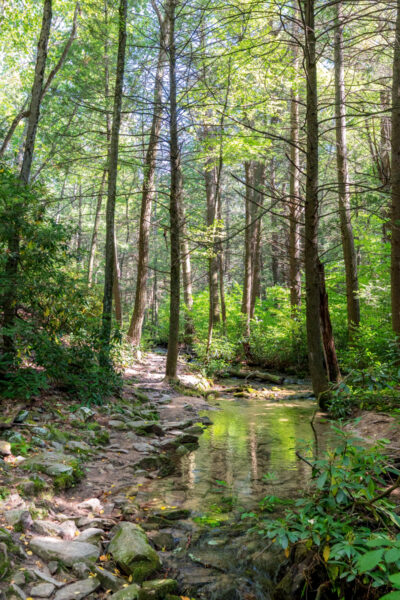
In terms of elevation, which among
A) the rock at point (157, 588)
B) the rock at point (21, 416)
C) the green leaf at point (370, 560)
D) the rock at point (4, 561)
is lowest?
the rock at point (157, 588)

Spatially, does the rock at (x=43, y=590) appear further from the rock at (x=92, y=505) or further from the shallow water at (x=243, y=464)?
the shallow water at (x=243, y=464)

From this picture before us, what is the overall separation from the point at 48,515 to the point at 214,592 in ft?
5.28

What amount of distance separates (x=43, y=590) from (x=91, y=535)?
0.80 metres

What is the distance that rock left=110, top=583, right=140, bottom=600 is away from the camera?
2.63 m

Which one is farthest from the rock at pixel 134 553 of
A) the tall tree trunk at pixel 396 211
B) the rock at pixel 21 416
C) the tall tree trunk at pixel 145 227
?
the tall tree trunk at pixel 145 227

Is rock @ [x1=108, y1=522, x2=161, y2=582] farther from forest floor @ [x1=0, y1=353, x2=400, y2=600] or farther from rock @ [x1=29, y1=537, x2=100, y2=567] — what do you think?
rock @ [x1=29, y1=537, x2=100, y2=567]

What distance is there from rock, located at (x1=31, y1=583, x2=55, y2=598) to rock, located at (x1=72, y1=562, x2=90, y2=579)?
0.25 meters

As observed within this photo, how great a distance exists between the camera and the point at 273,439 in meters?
6.84

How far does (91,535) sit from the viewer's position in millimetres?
3369

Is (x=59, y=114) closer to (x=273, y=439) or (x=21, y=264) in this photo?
(x=21, y=264)

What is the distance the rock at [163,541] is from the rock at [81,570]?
0.71 m

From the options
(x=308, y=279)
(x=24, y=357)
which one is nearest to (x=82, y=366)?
(x=24, y=357)

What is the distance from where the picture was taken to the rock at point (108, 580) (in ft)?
9.16

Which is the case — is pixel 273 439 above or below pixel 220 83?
below
